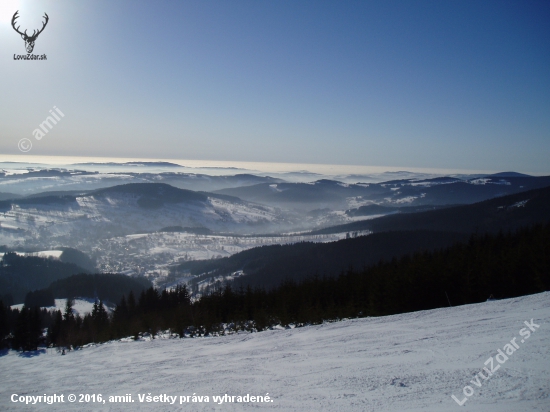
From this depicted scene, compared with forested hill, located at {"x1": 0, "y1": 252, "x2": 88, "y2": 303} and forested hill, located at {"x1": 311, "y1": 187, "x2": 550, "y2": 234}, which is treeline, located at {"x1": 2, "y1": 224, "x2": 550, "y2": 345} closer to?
forested hill, located at {"x1": 0, "y1": 252, "x2": 88, "y2": 303}

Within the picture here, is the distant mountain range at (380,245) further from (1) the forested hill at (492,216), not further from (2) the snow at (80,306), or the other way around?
(2) the snow at (80,306)

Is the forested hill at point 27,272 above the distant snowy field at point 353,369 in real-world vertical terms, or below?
below

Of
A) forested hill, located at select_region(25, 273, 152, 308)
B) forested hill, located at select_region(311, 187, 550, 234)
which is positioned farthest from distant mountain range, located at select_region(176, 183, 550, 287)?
forested hill, located at select_region(25, 273, 152, 308)

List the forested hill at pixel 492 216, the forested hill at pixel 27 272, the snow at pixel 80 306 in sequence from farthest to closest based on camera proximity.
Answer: the forested hill at pixel 492 216, the forested hill at pixel 27 272, the snow at pixel 80 306

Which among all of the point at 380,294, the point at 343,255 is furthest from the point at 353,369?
the point at 343,255

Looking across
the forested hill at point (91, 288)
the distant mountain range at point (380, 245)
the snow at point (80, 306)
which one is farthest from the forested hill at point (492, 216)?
the snow at point (80, 306)

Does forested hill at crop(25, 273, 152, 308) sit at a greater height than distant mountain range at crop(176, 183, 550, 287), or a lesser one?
lesser
